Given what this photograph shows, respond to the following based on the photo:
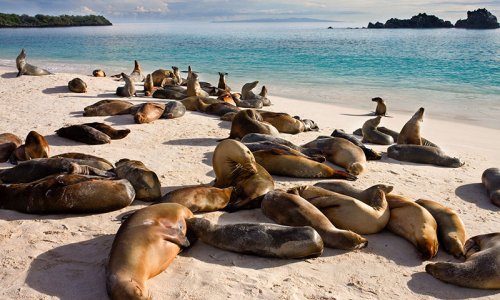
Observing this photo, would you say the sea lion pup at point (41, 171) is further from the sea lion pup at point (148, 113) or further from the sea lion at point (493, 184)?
the sea lion at point (493, 184)

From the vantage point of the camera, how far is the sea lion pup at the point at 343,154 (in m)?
5.79

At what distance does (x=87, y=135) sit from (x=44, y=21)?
10875cm

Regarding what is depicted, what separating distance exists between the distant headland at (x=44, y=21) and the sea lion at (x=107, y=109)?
3771 inches

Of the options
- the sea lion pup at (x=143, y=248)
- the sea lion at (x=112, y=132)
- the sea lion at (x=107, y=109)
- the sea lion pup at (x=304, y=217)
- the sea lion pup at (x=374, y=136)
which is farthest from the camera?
the sea lion at (x=107, y=109)

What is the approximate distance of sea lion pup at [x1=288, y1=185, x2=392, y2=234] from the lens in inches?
156

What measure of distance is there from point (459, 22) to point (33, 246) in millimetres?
119466

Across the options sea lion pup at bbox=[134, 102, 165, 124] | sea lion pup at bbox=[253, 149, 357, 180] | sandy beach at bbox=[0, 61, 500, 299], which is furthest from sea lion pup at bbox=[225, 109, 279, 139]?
sea lion pup at bbox=[134, 102, 165, 124]

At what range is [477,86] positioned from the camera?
15820 mm

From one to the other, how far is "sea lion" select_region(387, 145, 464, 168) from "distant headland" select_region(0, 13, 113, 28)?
10026cm

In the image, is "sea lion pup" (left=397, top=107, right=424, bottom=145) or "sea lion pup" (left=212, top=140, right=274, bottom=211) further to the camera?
"sea lion pup" (left=397, top=107, right=424, bottom=145)

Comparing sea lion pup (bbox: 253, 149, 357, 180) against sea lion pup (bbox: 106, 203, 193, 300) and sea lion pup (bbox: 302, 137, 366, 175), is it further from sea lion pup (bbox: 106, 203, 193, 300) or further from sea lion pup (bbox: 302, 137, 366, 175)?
sea lion pup (bbox: 106, 203, 193, 300)

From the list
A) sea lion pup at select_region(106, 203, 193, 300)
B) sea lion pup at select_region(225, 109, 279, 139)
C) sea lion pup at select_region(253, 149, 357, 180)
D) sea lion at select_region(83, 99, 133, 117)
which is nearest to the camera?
sea lion pup at select_region(106, 203, 193, 300)

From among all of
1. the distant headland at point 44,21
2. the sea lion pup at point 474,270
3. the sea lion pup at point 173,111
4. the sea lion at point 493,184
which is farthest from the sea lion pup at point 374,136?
the distant headland at point 44,21

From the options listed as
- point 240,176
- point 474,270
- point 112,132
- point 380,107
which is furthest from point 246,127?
point 380,107
